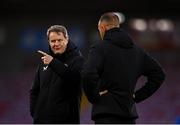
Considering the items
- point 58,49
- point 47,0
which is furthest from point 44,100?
point 47,0

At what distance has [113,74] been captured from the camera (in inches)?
156

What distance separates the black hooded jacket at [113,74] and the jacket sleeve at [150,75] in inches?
4.0

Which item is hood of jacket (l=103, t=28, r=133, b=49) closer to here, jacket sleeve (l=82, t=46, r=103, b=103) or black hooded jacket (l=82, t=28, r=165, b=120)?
black hooded jacket (l=82, t=28, r=165, b=120)

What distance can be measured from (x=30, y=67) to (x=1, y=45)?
1066 mm

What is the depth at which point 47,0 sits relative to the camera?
14.3 meters

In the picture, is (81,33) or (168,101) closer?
(168,101)

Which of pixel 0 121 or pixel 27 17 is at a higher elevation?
pixel 27 17

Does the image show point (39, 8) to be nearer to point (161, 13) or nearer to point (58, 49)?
point (161, 13)

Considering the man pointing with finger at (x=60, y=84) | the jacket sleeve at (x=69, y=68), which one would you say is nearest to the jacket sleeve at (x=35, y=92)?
the man pointing with finger at (x=60, y=84)

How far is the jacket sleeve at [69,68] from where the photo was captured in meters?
4.20

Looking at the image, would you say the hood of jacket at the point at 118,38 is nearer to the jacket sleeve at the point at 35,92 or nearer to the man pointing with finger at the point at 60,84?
the man pointing with finger at the point at 60,84

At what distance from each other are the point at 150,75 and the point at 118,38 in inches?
17.0

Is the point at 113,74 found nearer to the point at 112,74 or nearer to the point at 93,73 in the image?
the point at 112,74

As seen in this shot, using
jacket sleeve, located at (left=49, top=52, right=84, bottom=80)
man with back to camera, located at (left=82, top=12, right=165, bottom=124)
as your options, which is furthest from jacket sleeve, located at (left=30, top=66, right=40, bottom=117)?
man with back to camera, located at (left=82, top=12, right=165, bottom=124)
